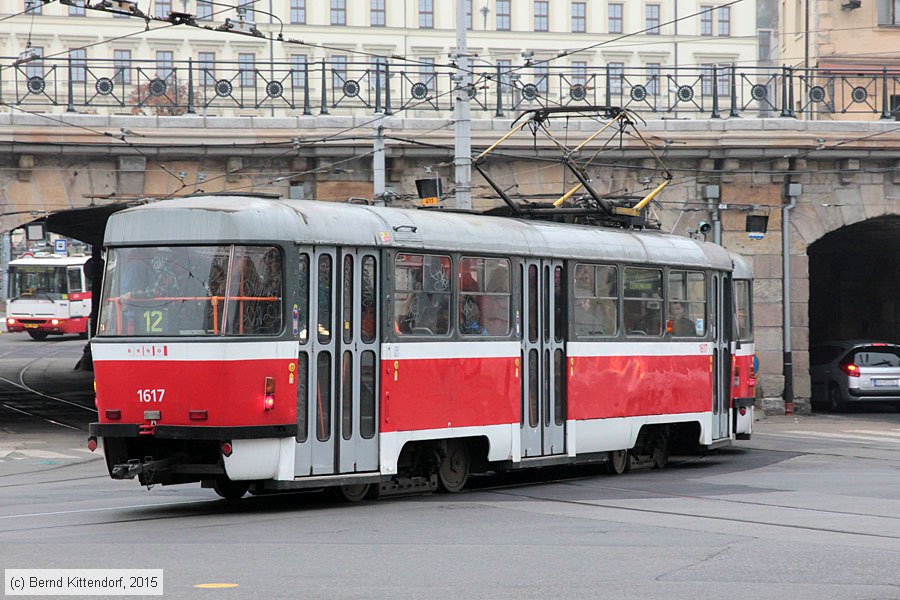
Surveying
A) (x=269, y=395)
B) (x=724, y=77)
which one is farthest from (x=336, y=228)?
(x=724, y=77)

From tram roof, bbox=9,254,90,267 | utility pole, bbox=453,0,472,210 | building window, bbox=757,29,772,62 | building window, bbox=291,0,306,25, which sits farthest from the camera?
building window, bbox=757,29,772,62

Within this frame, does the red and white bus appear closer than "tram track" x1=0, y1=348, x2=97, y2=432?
No

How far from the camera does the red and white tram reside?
12180 mm

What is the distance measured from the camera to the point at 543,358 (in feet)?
50.6

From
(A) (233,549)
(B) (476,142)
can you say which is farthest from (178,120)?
(A) (233,549)

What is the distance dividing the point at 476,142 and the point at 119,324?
14377mm

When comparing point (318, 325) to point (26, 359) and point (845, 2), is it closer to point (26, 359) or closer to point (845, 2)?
point (26, 359)

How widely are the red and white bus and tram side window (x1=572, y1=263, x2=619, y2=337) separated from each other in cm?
4208

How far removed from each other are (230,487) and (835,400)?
20.8 m

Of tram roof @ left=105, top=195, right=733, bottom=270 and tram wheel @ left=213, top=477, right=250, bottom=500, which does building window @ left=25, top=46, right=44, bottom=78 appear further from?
tram wheel @ left=213, top=477, right=250, bottom=500

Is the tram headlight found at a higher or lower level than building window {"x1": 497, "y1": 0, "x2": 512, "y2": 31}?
lower

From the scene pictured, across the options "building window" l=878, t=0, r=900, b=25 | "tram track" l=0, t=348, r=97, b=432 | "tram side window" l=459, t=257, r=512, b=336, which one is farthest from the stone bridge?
"building window" l=878, t=0, r=900, b=25

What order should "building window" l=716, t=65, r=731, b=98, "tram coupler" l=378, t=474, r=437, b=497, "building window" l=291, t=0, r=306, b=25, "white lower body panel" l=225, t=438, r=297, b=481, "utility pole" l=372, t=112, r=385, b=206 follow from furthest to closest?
1. "building window" l=291, t=0, r=306, b=25
2. "building window" l=716, t=65, r=731, b=98
3. "utility pole" l=372, t=112, r=385, b=206
4. "tram coupler" l=378, t=474, r=437, b=497
5. "white lower body panel" l=225, t=438, r=297, b=481

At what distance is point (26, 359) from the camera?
152ft
